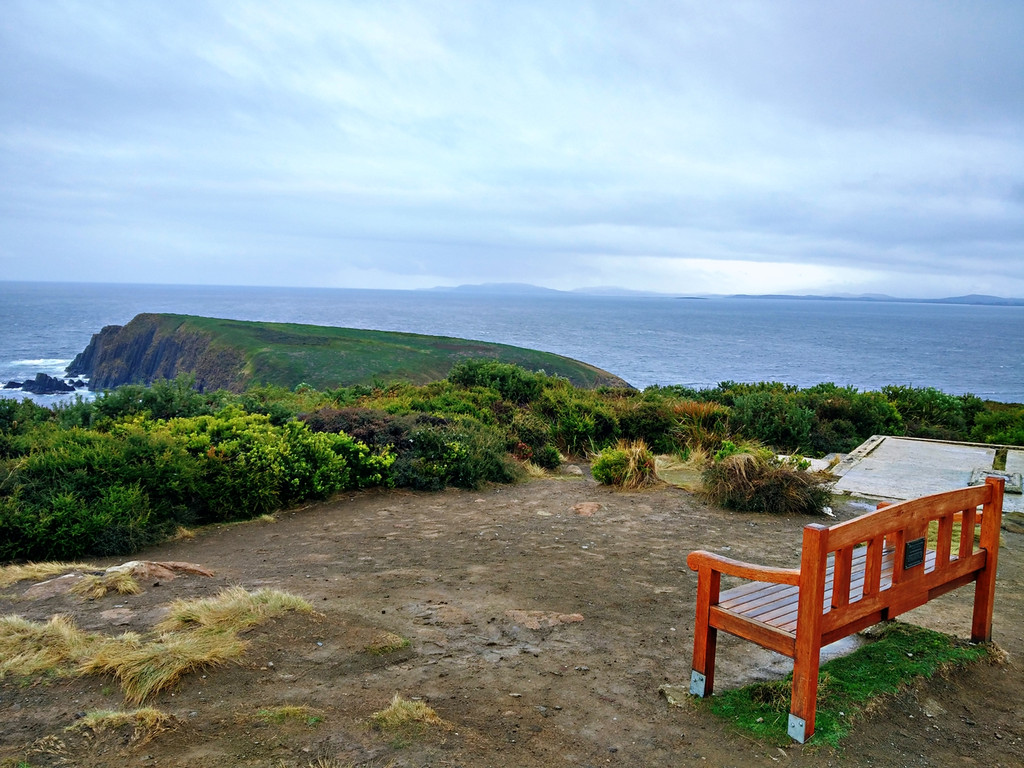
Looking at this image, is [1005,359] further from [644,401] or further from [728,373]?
[644,401]

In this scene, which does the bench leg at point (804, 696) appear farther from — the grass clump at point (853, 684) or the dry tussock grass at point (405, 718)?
the dry tussock grass at point (405, 718)

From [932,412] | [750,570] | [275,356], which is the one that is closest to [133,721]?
[750,570]

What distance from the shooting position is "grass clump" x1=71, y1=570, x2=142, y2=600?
203 inches

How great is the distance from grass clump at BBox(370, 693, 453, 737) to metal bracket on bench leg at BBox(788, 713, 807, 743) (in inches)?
63.0

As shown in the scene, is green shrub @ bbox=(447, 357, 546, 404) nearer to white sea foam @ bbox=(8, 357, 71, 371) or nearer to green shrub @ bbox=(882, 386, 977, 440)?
green shrub @ bbox=(882, 386, 977, 440)

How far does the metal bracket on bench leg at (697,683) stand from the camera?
380cm

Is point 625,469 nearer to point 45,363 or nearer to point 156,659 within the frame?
point 156,659

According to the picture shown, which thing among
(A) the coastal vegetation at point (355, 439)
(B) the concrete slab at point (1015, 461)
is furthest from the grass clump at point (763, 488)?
(B) the concrete slab at point (1015, 461)

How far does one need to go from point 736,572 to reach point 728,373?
70559 mm

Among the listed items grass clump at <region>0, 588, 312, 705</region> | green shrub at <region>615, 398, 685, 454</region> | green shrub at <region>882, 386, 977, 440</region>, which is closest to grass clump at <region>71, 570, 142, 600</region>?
grass clump at <region>0, 588, 312, 705</region>

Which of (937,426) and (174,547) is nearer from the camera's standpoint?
(174,547)

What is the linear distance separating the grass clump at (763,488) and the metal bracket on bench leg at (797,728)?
215 inches

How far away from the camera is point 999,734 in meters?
3.61

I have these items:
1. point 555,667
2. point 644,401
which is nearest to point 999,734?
point 555,667
